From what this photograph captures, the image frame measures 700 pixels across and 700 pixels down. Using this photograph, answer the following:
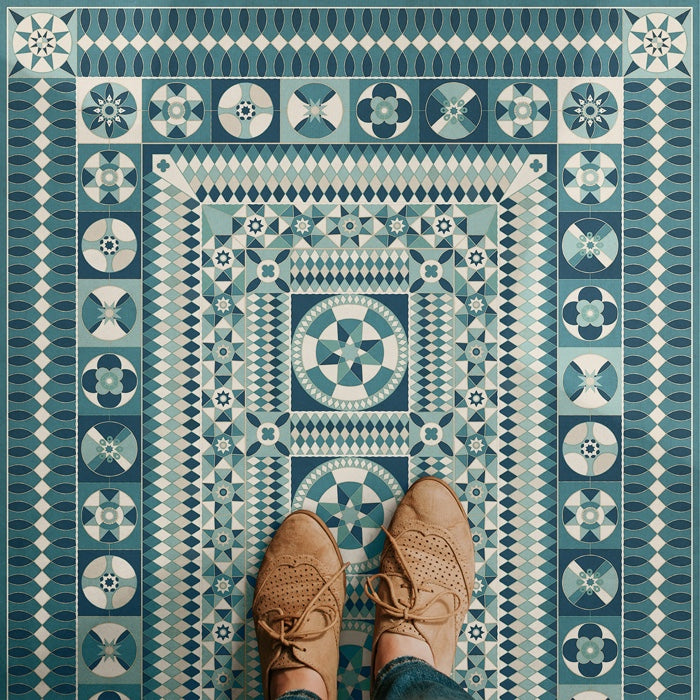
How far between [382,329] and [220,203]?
13.7 inches

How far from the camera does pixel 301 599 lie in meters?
1.10

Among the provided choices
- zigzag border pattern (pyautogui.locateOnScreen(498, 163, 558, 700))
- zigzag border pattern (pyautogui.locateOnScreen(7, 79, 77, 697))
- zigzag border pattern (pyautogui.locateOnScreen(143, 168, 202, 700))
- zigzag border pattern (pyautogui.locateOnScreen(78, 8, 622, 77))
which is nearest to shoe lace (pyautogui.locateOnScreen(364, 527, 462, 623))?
zigzag border pattern (pyautogui.locateOnScreen(498, 163, 558, 700))

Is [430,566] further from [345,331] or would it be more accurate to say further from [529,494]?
[345,331]

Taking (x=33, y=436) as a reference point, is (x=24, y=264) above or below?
above

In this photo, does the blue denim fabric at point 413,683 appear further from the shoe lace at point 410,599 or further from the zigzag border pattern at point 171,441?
the zigzag border pattern at point 171,441

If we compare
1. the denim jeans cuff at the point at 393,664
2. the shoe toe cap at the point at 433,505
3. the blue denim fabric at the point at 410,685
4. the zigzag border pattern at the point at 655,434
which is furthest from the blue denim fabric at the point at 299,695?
the zigzag border pattern at the point at 655,434

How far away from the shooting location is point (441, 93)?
1.12 meters

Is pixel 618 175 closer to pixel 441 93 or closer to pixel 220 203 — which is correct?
pixel 441 93

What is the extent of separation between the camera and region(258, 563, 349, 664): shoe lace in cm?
108

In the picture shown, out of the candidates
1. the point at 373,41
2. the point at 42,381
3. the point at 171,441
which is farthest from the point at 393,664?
the point at 373,41

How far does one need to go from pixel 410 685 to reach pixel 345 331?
56 centimetres

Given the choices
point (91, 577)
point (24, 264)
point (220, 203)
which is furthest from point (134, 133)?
point (91, 577)

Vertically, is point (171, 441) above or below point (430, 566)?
above

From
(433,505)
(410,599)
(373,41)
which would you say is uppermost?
(373,41)
